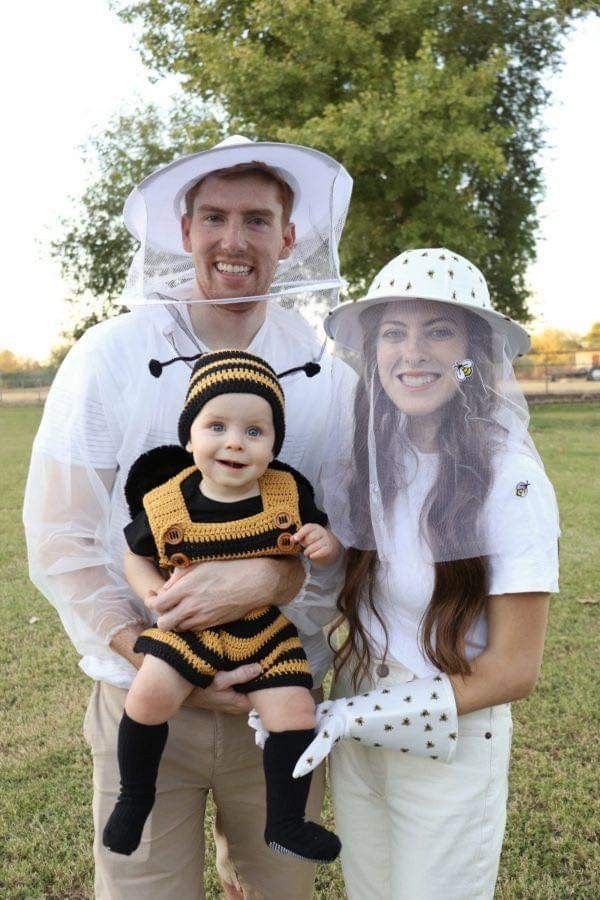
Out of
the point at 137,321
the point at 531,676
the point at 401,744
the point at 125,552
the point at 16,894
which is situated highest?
the point at 137,321

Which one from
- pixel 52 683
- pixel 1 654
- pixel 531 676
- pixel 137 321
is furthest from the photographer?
pixel 1 654

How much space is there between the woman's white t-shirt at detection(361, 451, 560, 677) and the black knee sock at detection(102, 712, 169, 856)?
0.69 m

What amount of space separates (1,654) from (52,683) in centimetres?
73

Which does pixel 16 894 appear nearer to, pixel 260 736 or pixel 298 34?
pixel 260 736

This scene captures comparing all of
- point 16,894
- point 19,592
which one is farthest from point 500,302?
point 16,894

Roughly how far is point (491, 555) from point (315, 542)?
48 centimetres

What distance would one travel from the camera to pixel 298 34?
21.8 metres

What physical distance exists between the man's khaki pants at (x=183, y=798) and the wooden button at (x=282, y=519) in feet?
2.30

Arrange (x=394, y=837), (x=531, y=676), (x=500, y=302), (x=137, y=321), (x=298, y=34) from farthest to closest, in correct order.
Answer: (x=500, y=302), (x=298, y=34), (x=137, y=321), (x=394, y=837), (x=531, y=676)

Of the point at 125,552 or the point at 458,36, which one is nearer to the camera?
the point at 125,552

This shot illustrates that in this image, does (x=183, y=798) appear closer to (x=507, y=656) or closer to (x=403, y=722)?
(x=403, y=722)

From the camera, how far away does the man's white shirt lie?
2.64m

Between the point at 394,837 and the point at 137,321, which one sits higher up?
the point at 137,321

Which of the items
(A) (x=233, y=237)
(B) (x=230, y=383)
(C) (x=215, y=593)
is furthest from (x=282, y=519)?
(A) (x=233, y=237)
